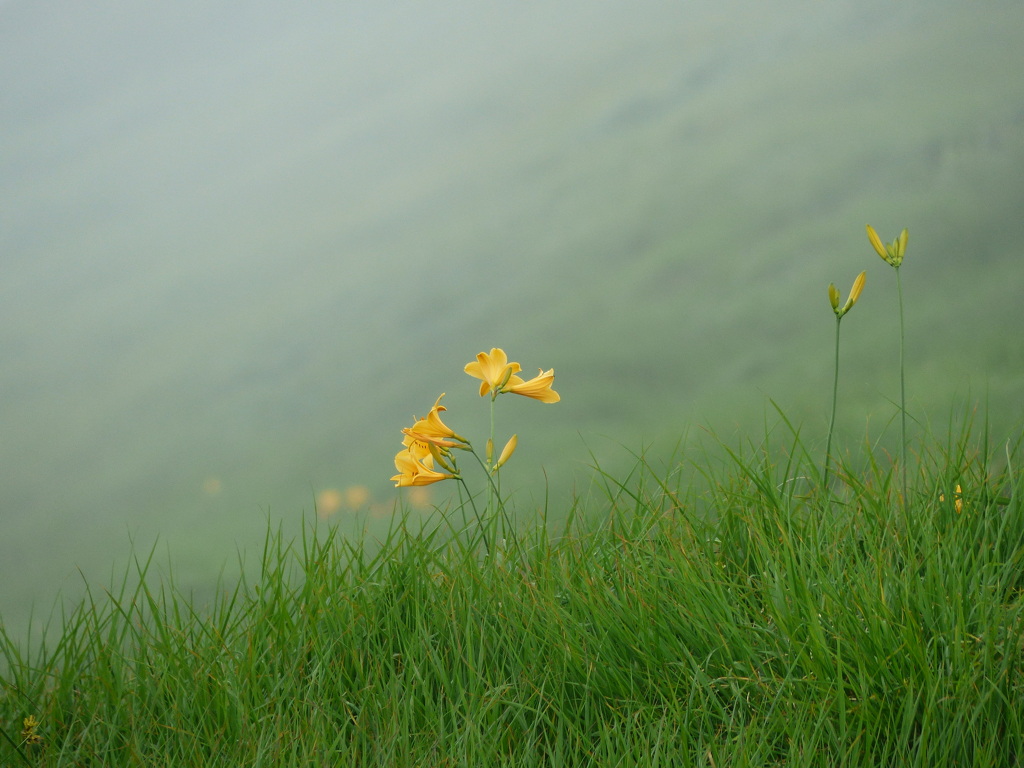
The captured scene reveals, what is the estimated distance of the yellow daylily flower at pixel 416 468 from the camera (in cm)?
235

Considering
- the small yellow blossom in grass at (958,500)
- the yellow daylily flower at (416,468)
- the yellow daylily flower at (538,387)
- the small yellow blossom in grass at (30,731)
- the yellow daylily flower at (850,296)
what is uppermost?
the yellow daylily flower at (850,296)

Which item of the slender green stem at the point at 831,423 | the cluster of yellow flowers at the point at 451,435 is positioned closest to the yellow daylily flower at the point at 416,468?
the cluster of yellow flowers at the point at 451,435

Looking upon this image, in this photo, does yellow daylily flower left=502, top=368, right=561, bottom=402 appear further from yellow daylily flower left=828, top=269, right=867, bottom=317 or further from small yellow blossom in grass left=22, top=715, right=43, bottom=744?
small yellow blossom in grass left=22, top=715, right=43, bottom=744

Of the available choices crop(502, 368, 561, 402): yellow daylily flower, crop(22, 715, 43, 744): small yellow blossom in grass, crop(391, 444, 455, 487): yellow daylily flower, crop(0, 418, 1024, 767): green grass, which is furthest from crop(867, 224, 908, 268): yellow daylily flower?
crop(22, 715, 43, 744): small yellow blossom in grass

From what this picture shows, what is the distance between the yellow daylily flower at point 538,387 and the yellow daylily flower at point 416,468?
0.30m

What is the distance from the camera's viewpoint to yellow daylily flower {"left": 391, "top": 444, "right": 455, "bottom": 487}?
235cm

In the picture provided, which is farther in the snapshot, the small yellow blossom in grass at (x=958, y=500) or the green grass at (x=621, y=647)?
the small yellow blossom in grass at (x=958, y=500)

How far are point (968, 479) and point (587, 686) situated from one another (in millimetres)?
1328

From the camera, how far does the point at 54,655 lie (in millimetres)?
2484

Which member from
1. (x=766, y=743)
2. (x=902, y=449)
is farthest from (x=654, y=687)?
(x=902, y=449)

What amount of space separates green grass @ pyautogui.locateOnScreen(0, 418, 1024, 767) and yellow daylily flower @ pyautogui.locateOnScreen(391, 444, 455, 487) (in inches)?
A: 8.2

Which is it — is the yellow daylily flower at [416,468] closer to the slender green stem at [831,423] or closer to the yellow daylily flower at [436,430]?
the yellow daylily flower at [436,430]

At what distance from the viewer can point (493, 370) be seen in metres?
2.38

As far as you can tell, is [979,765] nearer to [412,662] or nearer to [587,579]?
[587,579]
